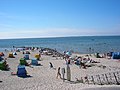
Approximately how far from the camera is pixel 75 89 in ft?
48.6

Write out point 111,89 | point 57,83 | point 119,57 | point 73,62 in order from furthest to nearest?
1. point 119,57
2. point 73,62
3. point 57,83
4. point 111,89

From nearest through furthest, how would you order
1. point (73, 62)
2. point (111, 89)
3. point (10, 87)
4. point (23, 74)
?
1. point (111, 89)
2. point (10, 87)
3. point (23, 74)
4. point (73, 62)

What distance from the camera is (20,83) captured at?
17.5m

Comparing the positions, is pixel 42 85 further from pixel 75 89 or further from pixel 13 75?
pixel 13 75

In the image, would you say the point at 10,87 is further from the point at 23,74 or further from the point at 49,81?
the point at 23,74

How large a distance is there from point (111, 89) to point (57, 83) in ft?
19.1

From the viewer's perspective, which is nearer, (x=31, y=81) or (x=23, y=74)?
(x=31, y=81)

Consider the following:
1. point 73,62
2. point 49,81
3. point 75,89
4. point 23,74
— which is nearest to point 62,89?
point 75,89

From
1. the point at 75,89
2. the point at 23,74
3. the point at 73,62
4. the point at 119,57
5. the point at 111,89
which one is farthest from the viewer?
the point at 119,57

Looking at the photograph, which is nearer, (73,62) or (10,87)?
(10,87)

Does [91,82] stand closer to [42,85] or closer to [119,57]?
[42,85]

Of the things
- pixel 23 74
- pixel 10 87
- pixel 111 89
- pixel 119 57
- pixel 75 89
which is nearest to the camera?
pixel 111 89

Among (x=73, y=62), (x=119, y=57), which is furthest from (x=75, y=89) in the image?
(x=119, y=57)

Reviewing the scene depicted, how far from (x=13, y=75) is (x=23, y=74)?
1043 mm
